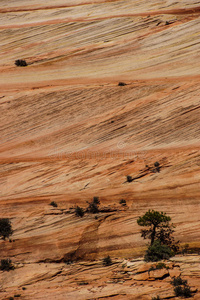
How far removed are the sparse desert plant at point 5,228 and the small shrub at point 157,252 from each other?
9996 millimetres

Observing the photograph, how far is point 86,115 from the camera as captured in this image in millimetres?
34969

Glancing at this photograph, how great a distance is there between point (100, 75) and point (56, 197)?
1456cm

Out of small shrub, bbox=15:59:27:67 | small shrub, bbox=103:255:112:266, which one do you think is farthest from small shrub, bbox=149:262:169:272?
small shrub, bbox=15:59:27:67

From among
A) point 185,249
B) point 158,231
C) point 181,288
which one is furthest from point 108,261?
point 181,288

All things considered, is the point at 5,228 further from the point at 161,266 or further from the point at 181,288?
the point at 181,288

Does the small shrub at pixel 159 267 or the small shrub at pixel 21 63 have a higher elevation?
the small shrub at pixel 21 63

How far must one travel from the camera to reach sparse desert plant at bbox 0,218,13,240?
2772 cm

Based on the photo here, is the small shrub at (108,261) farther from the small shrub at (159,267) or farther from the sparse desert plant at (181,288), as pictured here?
the sparse desert plant at (181,288)

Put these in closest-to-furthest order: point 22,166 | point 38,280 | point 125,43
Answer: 1. point 38,280
2. point 22,166
3. point 125,43

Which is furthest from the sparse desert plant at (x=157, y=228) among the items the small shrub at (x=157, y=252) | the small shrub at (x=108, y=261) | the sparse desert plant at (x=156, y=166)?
the sparse desert plant at (x=156, y=166)

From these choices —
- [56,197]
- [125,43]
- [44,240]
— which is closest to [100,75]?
[125,43]

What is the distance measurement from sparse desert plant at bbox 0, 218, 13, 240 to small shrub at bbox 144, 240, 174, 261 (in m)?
10.00

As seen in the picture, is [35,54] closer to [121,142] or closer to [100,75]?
[100,75]

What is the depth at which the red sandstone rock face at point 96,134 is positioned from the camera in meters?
26.9
